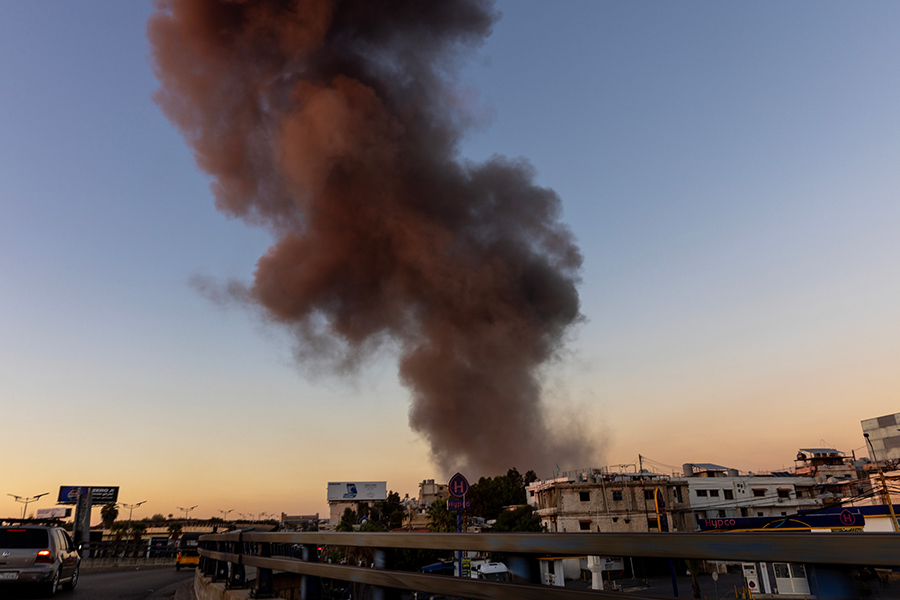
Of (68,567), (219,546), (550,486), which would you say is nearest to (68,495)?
(550,486)

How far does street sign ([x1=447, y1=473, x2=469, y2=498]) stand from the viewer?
64.2 ft

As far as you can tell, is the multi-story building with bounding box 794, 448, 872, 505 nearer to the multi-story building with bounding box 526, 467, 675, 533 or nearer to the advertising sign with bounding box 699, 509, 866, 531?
the multi-story building with bounding box 526, 467, 675, 533

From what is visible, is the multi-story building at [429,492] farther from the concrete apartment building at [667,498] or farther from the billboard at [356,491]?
the concrete apartment building at [667,498]

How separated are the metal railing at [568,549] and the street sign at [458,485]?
627 inches

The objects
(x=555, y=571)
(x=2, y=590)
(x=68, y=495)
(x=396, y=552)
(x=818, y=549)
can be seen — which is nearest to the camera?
(x=818, y=549)

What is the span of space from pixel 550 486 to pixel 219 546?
59805 mm

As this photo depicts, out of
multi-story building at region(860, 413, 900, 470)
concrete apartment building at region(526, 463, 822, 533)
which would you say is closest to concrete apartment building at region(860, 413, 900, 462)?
multi-story building at region(860, 413, 900, 470)

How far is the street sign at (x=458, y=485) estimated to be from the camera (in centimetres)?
1956

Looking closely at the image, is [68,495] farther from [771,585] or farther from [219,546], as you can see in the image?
[771,585]

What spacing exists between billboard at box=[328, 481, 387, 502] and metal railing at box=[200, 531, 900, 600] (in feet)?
473

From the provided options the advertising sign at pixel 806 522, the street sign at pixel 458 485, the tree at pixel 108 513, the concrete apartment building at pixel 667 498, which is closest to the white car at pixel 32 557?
the street sign at pixel 458 485

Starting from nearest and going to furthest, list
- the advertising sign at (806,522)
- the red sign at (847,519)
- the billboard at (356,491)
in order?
the advertising sign at (806,522) < the red sign at (847,519) < the billboard at (356,491)

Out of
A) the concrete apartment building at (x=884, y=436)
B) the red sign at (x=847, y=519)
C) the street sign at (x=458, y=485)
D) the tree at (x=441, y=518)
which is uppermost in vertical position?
the concrete apartment building at (x=884, y=436)

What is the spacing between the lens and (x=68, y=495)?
104688mm
